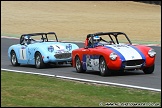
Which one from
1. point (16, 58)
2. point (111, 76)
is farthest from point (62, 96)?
point (16, 58)

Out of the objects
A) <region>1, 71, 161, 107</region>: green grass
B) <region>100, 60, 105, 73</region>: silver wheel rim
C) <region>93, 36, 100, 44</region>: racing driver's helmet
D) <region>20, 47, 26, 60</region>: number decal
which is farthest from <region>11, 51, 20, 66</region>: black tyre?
<region>1, 71, 161, 107</region>: green grass

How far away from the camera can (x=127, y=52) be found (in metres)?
15.1

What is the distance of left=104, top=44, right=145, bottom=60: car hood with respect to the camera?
1490cm

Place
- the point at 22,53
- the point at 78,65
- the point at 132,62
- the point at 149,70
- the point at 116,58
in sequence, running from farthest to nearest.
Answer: the point at 22,53, the point at 78,65, the point at 149,70, the point at 132,62, the point at 116,58

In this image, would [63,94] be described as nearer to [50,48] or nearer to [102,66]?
[102,66]

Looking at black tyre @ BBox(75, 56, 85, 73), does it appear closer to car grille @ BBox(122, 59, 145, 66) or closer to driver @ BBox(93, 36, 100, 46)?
driver @ BBox(93, 36, 100, 46)

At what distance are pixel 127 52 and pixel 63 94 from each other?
4692 millimetres

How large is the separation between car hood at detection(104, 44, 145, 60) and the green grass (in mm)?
2109

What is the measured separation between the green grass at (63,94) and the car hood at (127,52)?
83.0 inches

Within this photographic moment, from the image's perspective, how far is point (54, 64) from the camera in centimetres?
1908

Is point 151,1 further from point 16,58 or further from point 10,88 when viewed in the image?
point 10,88

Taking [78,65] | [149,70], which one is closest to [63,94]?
[149,70]

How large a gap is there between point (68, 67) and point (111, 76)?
3.56 meters

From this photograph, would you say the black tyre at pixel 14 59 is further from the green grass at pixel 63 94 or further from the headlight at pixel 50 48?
the green grass at pixel 63 94
